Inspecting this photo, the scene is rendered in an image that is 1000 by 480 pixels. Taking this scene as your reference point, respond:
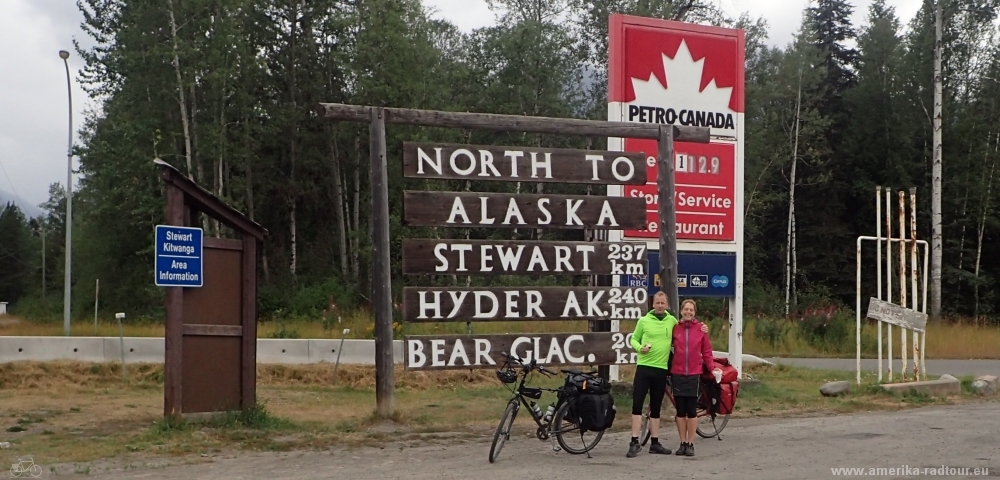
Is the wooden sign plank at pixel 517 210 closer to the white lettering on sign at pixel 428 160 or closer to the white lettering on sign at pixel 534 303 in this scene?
the white lettering on sign at pixel 428 160

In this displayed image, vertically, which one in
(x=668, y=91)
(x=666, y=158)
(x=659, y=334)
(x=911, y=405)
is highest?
(x=668, y=91)

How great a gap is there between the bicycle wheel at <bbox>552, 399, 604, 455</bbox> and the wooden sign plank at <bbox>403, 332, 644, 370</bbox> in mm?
2431

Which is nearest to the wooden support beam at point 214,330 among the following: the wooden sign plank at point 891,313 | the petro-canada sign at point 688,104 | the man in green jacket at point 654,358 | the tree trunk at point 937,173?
the man in green jacket at point 654,358

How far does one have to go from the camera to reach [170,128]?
41938 millimetres

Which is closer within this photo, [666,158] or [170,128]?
[666,158]

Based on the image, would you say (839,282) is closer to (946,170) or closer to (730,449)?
(946,170)

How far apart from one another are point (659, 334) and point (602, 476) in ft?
6.74

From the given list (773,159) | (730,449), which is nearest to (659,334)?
(730,449)

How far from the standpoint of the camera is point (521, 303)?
1370 centimetres

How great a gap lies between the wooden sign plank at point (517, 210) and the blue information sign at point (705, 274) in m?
2.76

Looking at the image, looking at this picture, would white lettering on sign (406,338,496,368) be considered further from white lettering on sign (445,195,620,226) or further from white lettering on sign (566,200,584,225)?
white lettering on sign (566,200,584,225)

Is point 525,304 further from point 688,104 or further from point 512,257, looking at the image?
point 688,104

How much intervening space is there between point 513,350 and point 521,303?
609mm

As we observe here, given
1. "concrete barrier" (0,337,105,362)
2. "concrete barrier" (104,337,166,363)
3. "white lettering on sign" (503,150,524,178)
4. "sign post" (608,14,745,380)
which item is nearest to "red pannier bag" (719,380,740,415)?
"white lettering on sign" (503,150,524,178)
